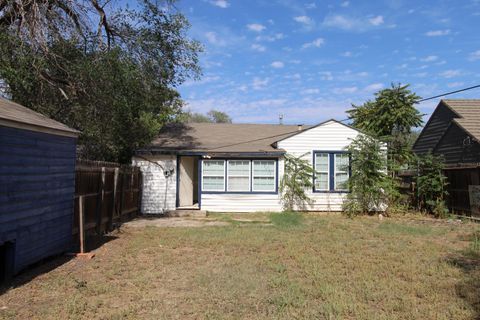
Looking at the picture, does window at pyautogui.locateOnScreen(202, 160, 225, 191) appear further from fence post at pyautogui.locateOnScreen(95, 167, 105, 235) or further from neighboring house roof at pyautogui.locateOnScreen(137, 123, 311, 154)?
fence post at pyautogui.locateOnScreen(95, 167, 105, 235)

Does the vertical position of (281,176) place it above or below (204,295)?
above

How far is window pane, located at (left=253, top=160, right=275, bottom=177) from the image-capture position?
15617 mm

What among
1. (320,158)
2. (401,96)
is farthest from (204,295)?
(401,96)

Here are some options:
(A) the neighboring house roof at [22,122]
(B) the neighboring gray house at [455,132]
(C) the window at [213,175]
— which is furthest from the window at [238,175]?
(A) the neighboring house roof at [22,122]

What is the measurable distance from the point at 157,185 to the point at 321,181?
6.84 meters

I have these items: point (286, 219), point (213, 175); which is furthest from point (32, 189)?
point (213, 175)

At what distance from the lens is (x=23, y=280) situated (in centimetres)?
607

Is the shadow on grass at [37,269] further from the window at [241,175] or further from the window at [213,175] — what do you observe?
the window at [241,175]

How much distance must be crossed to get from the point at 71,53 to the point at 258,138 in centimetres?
891

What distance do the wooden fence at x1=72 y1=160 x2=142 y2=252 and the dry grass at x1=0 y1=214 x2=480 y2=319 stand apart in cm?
77

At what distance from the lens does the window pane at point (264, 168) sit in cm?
1562

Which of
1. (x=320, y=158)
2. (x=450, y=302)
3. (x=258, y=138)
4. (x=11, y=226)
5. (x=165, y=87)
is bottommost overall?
(x=450, y=302)

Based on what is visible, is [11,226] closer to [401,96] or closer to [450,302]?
[450,302]

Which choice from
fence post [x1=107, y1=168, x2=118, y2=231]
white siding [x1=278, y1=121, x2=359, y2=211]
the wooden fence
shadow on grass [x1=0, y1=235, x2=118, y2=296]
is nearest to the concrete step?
the wooden fence
